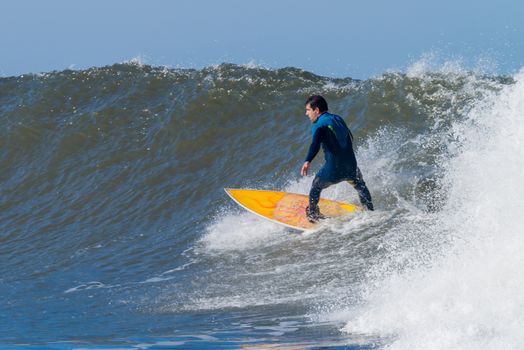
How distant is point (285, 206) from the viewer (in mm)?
9938

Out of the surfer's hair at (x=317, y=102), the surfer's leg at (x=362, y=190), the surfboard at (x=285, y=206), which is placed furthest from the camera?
the surfboard at (x=285, y=206)

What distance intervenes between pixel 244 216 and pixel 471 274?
210 inches

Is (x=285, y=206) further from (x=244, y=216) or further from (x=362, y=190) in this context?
(x=362, y=190)

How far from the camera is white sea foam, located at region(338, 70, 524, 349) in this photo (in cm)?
445

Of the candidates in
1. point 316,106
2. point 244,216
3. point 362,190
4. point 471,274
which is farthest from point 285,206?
point 471,274

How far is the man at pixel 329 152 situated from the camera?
895cm

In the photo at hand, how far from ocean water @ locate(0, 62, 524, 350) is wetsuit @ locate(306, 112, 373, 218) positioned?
0.37 meters

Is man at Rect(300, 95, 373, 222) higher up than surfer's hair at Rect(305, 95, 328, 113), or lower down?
lower down

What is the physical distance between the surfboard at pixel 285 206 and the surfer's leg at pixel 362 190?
116 millimetres

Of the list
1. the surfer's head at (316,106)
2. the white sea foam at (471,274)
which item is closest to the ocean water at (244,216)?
the white sea foam at (471,274)

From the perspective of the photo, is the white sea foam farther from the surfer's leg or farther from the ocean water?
the surfer's leg

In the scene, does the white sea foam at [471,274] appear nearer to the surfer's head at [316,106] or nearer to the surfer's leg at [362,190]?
the surfer's leg at [362,190]

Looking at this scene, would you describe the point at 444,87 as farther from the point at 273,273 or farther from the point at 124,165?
the point at 273,273

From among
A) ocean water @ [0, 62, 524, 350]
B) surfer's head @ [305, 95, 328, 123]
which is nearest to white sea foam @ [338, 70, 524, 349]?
ocean water @ [0, 62, 524, 350]
